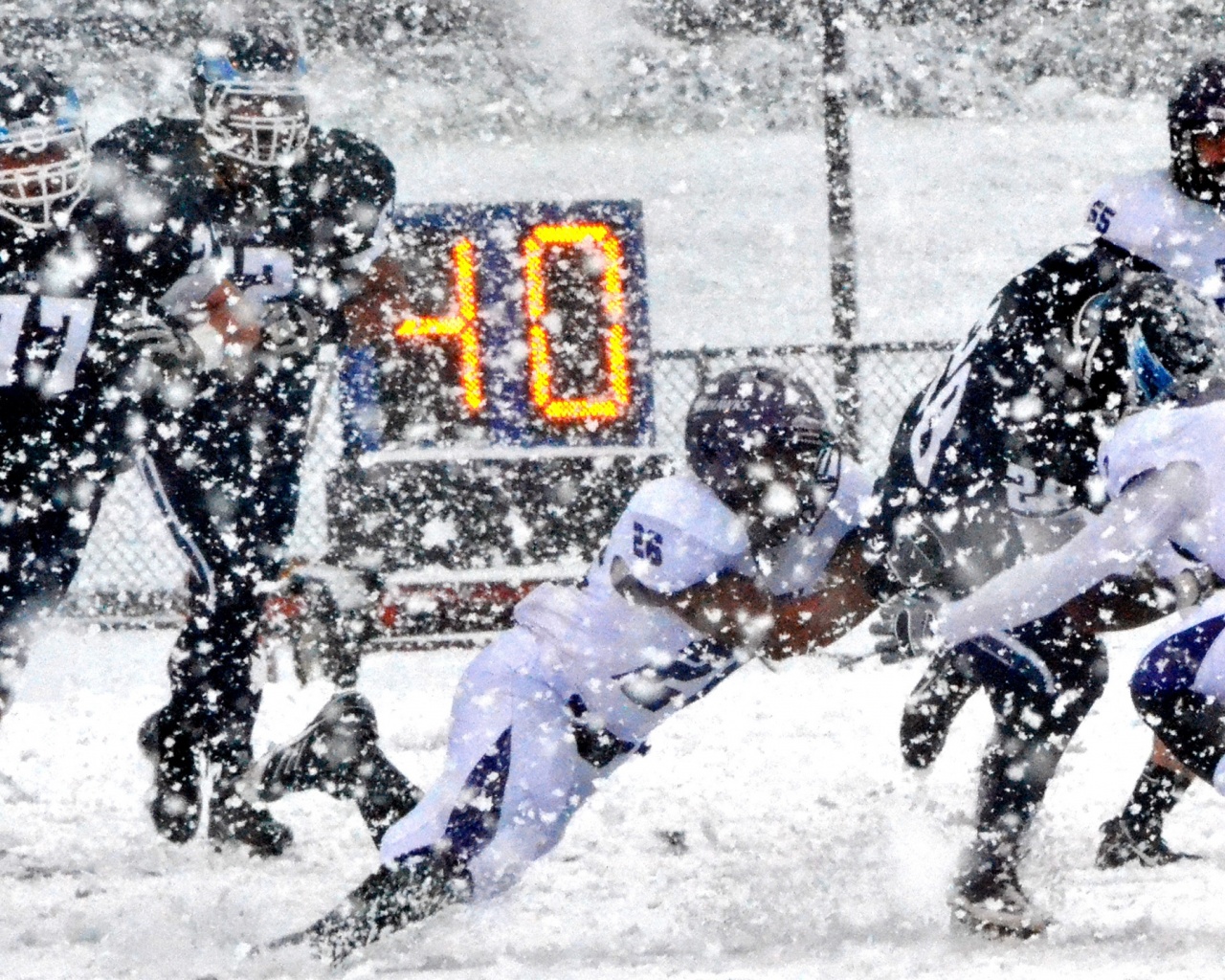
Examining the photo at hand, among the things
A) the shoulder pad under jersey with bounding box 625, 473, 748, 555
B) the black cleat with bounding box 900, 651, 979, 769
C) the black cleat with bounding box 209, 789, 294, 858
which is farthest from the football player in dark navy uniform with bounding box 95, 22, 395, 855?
the black cleat with bounding box 900, 651, 979, 769

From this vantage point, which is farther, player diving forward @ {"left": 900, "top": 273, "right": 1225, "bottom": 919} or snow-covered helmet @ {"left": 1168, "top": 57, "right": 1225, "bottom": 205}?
snow-covered helmet @ {"left": 1168, "top": 57, "right": 1225, "bottom": 205}

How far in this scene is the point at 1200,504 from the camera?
249 centimetres

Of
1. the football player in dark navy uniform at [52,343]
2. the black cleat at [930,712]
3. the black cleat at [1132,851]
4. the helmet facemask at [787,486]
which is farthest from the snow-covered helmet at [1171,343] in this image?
the football player in dark navy uniform at [52,343]

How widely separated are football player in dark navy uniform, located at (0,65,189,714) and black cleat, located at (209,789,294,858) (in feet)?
1.63

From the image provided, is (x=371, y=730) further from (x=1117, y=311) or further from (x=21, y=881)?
(x=1117, y=311)

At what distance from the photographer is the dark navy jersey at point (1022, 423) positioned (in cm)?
309

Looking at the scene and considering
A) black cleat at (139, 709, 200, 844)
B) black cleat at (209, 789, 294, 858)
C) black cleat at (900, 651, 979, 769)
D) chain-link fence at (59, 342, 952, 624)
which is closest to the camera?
black cleat at (209, 789, 294, 858)

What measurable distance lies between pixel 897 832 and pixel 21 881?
6.01 ft

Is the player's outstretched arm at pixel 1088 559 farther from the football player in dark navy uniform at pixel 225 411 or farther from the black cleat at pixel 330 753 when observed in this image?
the football player in dark navy uniform at pixel 225 411

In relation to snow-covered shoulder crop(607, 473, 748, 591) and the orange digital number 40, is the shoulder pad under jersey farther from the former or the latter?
the orange digital number 40

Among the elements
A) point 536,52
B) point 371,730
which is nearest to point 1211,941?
point 371,730

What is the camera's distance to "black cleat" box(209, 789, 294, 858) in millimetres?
3480

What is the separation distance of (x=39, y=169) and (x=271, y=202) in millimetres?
624

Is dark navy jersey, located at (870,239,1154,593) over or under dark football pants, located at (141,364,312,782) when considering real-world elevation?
over
